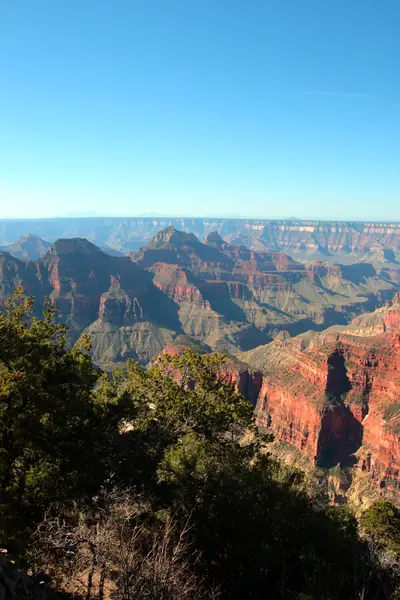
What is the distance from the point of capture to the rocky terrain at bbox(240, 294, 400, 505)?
71250mm

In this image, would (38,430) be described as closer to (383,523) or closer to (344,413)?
(383,523)

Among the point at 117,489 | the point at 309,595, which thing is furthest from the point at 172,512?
the point at 309,595

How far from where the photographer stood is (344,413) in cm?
8156

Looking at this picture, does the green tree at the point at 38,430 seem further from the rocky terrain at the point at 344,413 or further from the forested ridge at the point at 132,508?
the rocky terrain at the point at 344,413

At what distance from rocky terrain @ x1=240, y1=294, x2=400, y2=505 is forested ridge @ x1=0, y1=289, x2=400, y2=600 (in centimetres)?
5415

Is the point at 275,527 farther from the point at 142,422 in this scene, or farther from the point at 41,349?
the point at 41,349

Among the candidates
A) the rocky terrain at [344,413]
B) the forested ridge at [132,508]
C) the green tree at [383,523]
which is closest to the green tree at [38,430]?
the forested ridge at [132,508]

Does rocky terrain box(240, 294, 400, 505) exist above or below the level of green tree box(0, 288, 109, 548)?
below

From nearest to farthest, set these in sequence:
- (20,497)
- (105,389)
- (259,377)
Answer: (20,497), (105,389), (259,377)

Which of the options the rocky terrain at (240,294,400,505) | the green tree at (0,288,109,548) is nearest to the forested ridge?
the green tree at (0,288,109,548)

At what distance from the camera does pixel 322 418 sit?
→ 3145 inches

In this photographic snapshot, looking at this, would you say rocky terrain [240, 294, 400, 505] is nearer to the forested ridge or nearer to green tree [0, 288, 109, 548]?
the forested ridge

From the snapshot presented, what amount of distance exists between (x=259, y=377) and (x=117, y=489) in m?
78.8

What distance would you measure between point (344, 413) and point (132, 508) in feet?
240
